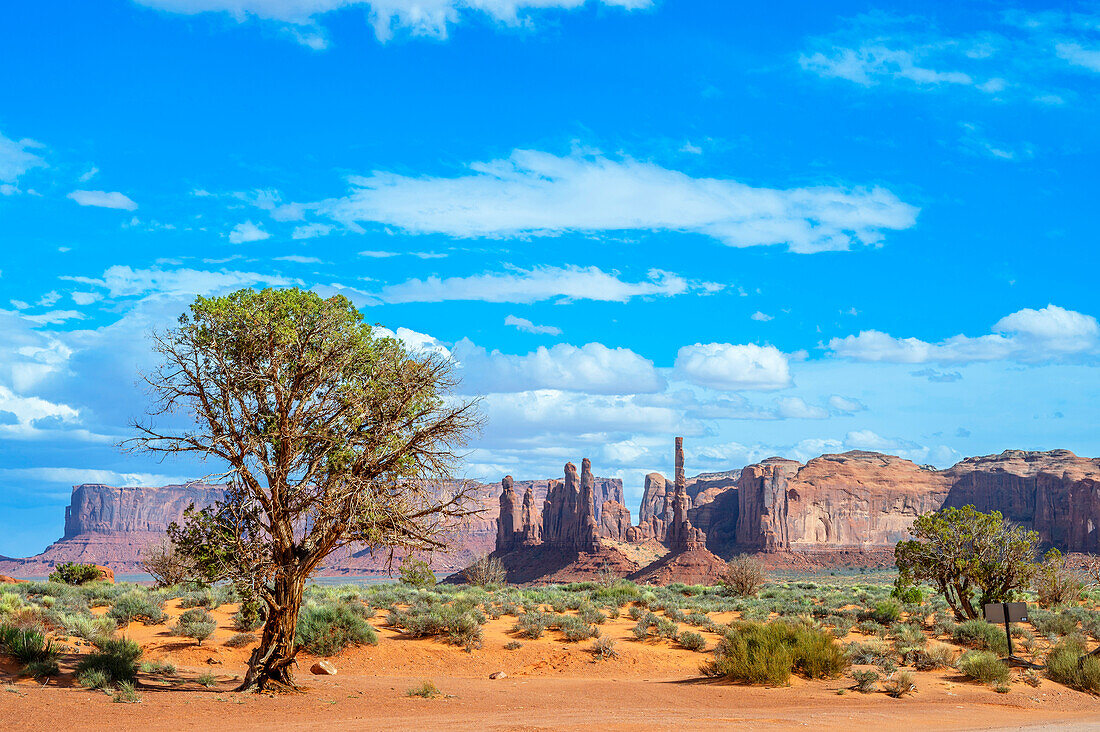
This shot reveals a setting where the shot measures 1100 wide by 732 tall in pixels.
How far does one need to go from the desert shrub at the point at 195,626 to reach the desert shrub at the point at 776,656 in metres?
12.1

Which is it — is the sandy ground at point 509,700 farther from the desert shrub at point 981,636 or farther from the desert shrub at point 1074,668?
the desert shrub at point 981,636

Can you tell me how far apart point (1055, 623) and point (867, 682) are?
1320 cm

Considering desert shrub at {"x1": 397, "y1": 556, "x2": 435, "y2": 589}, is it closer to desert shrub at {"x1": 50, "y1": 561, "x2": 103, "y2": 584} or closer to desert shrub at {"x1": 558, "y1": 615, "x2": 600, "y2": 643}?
desert shrub at {"x1": 558, "y1": 615, "x2": 600, "y2": 643}

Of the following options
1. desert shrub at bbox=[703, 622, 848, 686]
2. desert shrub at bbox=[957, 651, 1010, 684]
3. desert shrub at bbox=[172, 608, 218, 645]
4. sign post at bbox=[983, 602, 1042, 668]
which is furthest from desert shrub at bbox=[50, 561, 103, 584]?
sign post at bbox=[983, 602, 1042, 668]

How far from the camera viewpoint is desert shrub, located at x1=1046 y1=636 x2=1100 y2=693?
17078 mm

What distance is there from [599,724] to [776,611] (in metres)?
18.5

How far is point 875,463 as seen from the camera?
182750 mm

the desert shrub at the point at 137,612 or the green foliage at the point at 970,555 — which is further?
the green foliage at the point at 970,555

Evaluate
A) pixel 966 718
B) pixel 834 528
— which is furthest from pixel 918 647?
pixel 834 528

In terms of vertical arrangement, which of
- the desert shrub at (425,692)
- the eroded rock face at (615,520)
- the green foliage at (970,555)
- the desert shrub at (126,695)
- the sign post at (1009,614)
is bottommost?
the eroded rock face at (615,520)

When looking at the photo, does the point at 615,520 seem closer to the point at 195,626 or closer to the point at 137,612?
the point at 137,612

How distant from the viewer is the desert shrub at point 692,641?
22219mm

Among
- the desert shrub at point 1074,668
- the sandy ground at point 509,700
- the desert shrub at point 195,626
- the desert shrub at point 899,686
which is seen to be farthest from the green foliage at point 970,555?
the desert shrub at point 195,626

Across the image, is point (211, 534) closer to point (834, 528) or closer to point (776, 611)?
point (776, 611)
